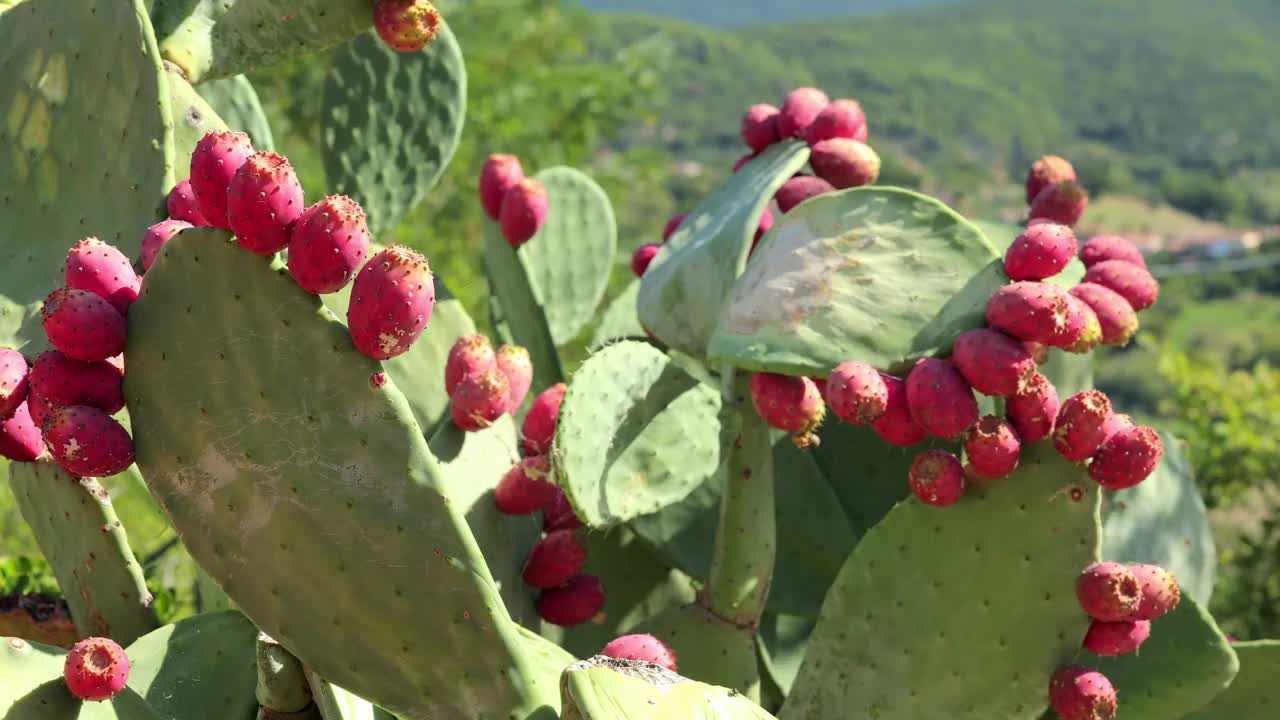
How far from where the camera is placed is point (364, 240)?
1.10m

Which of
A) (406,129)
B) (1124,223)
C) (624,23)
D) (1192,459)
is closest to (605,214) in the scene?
(406,129)

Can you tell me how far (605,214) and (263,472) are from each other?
137 cm

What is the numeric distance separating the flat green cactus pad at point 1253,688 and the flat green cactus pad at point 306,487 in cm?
112

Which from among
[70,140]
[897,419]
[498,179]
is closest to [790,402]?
[897,419]

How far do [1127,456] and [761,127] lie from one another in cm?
80

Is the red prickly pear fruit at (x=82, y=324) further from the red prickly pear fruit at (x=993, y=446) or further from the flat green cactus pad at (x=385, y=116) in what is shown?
the flat green cactus pad at (x=385, y=116)

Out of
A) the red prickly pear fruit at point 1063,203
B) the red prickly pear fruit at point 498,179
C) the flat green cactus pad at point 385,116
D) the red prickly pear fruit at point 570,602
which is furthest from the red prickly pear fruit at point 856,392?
the flat green cactus pad at point 385,116

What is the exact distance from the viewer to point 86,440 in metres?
1.17

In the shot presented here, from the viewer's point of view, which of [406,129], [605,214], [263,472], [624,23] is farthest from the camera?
[624,23]

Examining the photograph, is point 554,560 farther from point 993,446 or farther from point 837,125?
point 837,125

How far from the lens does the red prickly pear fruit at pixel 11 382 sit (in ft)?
3.93

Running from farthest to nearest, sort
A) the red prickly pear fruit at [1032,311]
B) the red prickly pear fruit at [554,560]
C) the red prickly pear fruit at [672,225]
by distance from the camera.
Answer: the red prickly pear fruit at [672,225] < the red prickly pear fruit at [554,560] < the red prickly pear fruit at [1032,311]

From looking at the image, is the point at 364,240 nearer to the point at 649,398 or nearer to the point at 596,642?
the point at 649,398

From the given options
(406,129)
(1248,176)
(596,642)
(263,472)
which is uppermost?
(263,472)
